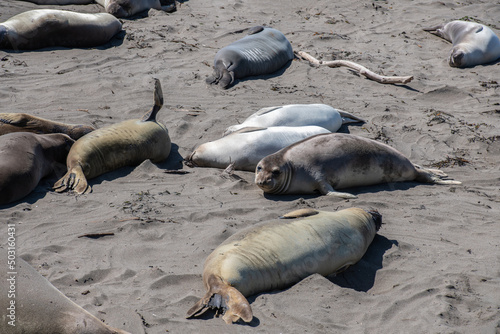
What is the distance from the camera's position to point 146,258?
12.7 feet

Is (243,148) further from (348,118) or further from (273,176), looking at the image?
(348,118)

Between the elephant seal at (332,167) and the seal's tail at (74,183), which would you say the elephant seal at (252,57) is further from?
the seal's tail at (74,183)

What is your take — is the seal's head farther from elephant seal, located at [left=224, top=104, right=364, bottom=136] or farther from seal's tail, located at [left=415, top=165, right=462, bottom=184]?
seal's tail, located at [left=415, top=165, right=462, bottom=184]

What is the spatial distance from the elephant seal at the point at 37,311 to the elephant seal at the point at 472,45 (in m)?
7.79

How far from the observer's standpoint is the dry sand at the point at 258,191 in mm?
3352

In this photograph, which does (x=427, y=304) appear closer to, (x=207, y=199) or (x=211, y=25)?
(x=207, y=199)

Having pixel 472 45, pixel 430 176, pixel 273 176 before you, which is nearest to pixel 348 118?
pixel 430 176

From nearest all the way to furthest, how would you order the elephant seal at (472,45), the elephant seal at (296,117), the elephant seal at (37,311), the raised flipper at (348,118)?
the elephant seal at (37,311), the elephant seal at (296,117), the raised flipper at (348,118), the elephant seal at (472,45)

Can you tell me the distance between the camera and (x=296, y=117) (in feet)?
21.1

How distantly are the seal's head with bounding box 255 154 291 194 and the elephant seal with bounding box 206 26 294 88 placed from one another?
9.30 feet

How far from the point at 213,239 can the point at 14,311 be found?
5.90 feet

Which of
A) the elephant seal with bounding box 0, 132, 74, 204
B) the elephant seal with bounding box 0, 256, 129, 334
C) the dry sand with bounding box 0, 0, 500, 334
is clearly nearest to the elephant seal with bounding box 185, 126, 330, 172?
the dry sand with bounding box 0, 0, 500, 334

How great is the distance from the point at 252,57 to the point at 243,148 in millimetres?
3066

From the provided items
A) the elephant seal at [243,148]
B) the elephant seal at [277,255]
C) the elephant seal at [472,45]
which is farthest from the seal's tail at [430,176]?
the elephant seal at [472,45]
